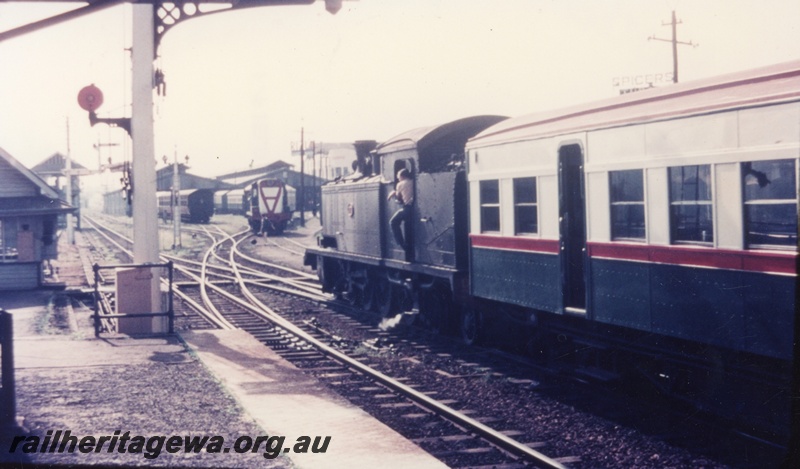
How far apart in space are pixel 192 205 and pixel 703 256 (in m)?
51.6

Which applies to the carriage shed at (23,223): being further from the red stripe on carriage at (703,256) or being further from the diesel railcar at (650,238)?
the red stripe on carriage at (703,256)

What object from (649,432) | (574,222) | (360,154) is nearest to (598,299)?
(574,222)

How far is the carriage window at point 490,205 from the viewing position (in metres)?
11.5

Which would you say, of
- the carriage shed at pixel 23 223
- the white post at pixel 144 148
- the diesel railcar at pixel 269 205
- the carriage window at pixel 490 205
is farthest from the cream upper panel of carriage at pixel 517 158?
the diesel railcar at pixel 269 205

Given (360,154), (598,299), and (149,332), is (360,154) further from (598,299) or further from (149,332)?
(598,299)

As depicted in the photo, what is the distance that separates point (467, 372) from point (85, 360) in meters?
4.94

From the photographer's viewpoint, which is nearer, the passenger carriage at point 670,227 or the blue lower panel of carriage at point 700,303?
the blue lower panel of carriage at point 700,303

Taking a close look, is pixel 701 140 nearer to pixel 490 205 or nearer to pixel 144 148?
pixel 490 205

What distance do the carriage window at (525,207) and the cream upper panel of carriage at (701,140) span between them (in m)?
1.37

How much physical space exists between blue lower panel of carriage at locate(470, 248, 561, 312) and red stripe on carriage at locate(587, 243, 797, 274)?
0.94 m

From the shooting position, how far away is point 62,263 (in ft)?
106

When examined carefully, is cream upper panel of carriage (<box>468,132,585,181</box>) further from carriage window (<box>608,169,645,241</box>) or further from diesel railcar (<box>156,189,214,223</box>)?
diesel railcar (<box>156,189,214,223</box>)

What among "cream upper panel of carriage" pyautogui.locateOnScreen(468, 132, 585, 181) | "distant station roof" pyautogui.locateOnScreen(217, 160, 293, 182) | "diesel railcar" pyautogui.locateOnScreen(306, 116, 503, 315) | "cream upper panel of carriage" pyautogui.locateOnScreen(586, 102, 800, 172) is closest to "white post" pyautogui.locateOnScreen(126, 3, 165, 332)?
"diesel railcar" pyautogui.locateOnScreen(306, 116, 503, 315)

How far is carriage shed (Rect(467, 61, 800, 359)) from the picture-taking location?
679cm
